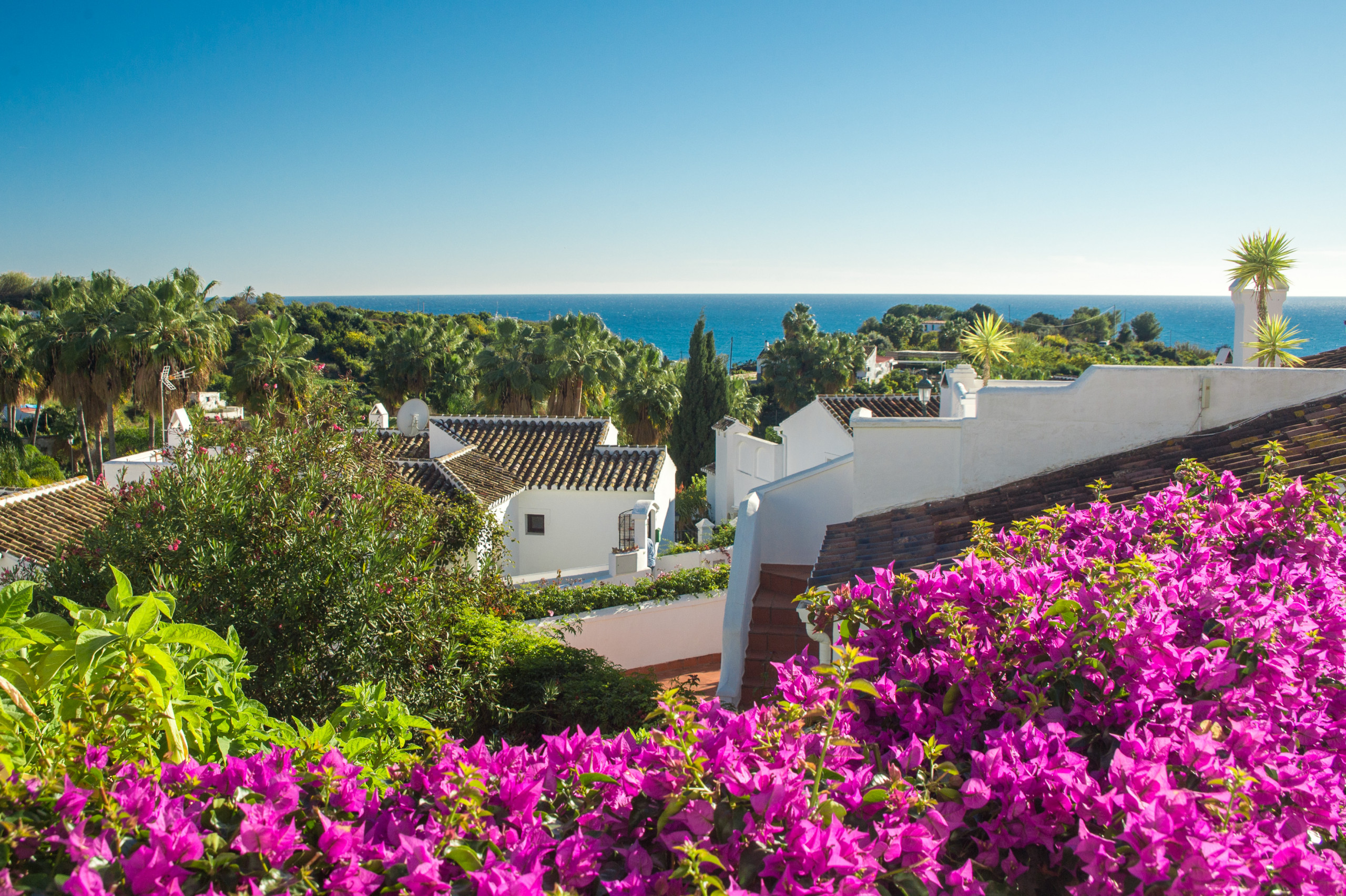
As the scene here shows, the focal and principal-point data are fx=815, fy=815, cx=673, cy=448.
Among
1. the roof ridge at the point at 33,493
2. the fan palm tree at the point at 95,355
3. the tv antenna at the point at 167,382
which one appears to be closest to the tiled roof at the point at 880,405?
the roof ridge at the point at 33,493

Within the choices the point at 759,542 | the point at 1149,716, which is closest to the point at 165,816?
the point at 1149,716

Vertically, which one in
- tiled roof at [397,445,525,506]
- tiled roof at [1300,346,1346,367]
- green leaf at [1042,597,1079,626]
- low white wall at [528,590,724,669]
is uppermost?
tiled roof at [1300,346,1346,367]

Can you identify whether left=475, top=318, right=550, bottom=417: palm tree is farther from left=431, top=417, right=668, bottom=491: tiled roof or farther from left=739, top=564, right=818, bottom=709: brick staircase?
left=739, top=564, right=818, bottom=709: brick staircase

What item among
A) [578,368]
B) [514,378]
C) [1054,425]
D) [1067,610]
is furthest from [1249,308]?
[514,378]

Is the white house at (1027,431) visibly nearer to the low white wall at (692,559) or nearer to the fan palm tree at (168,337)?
the low white wall at (692,559)

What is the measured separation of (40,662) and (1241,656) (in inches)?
145

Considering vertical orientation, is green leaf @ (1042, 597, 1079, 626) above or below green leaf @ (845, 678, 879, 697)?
above

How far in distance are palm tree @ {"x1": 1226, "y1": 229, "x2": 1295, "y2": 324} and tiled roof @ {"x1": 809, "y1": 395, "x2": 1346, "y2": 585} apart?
450 centimetres

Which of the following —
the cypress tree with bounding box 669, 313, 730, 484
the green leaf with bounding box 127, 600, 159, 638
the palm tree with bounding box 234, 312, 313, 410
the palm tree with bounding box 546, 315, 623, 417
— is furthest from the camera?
the cypress tree with bounding box 669, 313, 730, 484

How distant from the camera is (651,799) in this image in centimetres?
206

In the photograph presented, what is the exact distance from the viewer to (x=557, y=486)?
68.3ft

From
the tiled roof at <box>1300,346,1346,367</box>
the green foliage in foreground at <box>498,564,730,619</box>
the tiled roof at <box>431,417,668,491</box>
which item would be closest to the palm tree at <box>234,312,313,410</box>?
the tiled roof at <box>431,417,668,491</box>

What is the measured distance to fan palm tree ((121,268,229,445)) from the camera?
27500mm

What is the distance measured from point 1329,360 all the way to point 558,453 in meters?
17.0
